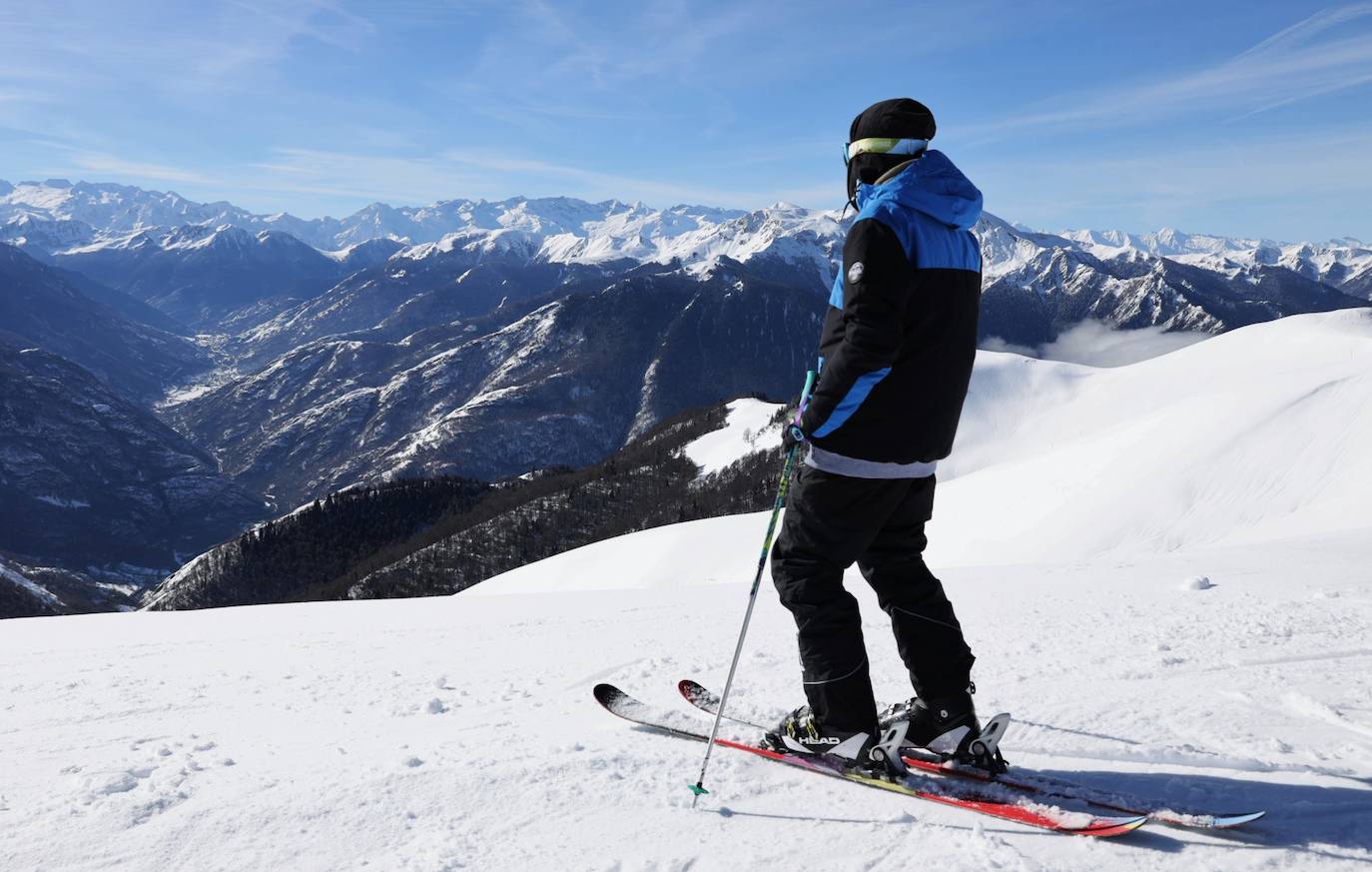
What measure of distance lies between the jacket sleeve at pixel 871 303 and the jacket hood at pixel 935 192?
215 mm

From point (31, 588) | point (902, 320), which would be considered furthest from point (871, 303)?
point (31, 588)

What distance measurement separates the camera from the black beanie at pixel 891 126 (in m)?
4.05

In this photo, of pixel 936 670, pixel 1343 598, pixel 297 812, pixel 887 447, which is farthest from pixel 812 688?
pixel 1343 598

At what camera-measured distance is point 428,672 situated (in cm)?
632

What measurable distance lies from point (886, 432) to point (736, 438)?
150576 mm

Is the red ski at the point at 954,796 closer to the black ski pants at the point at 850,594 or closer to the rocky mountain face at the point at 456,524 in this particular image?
the black ski pants at the point at 850,594

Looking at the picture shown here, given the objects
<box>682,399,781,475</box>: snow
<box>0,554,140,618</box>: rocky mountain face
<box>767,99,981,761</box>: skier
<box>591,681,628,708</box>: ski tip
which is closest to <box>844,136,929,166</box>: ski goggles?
<box>767,99,981,761</box>: skier

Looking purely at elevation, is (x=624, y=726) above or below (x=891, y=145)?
below

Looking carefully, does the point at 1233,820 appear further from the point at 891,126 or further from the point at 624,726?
the point at 891,126

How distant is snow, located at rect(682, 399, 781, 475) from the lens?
5723 inches

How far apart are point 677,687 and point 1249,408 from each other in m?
18.0

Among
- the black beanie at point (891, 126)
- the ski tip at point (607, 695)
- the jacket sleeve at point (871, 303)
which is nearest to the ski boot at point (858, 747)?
the ski tip at point (607, 695)

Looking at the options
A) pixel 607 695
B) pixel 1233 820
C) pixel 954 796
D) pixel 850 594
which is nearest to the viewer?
pixel 1233 820

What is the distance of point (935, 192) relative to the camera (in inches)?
154
